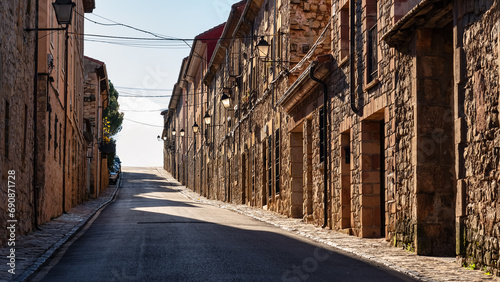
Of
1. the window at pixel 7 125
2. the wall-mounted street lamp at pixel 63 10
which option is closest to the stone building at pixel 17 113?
the window at pixel 7 125

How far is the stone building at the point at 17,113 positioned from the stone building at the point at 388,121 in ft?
20.2

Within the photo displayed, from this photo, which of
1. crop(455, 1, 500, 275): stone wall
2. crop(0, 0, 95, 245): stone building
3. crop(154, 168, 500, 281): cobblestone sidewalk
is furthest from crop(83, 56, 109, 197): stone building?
crop(455, 1, 500, 275): stone wall

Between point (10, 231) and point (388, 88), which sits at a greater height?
point (388, 88)

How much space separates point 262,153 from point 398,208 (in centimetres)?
1573

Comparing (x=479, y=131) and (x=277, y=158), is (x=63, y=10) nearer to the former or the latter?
(x=479, y=131)

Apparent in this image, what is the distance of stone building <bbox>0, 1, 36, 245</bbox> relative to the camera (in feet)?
39.8

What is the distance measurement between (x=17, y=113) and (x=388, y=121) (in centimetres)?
662

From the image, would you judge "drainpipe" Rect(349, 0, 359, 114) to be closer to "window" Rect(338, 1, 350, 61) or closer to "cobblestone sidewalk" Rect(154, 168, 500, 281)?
"window" Rect(338, 1, 350, 61)

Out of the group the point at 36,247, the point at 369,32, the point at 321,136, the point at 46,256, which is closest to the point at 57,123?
the point at 321,136

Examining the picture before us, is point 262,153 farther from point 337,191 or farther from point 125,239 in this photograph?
point 125,239

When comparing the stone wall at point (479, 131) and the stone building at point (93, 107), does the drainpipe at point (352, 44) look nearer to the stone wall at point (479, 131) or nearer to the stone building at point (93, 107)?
the stone wall at point (479, 131)

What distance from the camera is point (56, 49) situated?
886 inches

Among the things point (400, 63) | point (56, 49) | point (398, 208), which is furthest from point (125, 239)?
point (56, 49)

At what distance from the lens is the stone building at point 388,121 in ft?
30.7
